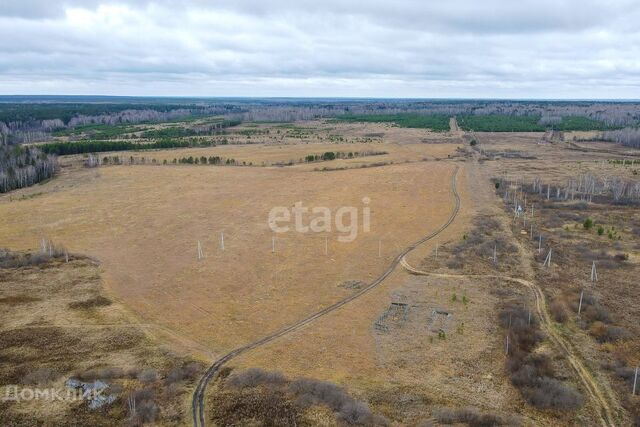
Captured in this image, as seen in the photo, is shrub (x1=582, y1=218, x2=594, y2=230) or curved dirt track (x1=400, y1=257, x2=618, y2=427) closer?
curved dirt track (x1=400, y1=257, x2=618, y2=427)

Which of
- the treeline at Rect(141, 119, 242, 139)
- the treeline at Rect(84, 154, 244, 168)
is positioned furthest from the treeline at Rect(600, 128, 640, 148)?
the treeline at Rect(141, 119, 242, 139)

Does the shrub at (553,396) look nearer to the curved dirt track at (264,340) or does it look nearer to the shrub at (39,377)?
the curved dirt track at (264,340)

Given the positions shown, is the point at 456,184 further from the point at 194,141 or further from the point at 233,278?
the point at 194,141

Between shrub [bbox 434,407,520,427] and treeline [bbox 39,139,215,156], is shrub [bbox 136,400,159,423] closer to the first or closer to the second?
shrub [bbox 434,407,520,427]

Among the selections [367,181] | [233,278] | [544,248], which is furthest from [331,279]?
[367,181]

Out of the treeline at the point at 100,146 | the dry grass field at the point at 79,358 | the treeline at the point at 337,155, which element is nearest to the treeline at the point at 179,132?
the treeline at the point at 100,146

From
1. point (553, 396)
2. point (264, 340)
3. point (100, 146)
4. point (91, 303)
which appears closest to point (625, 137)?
point (553, 396)
